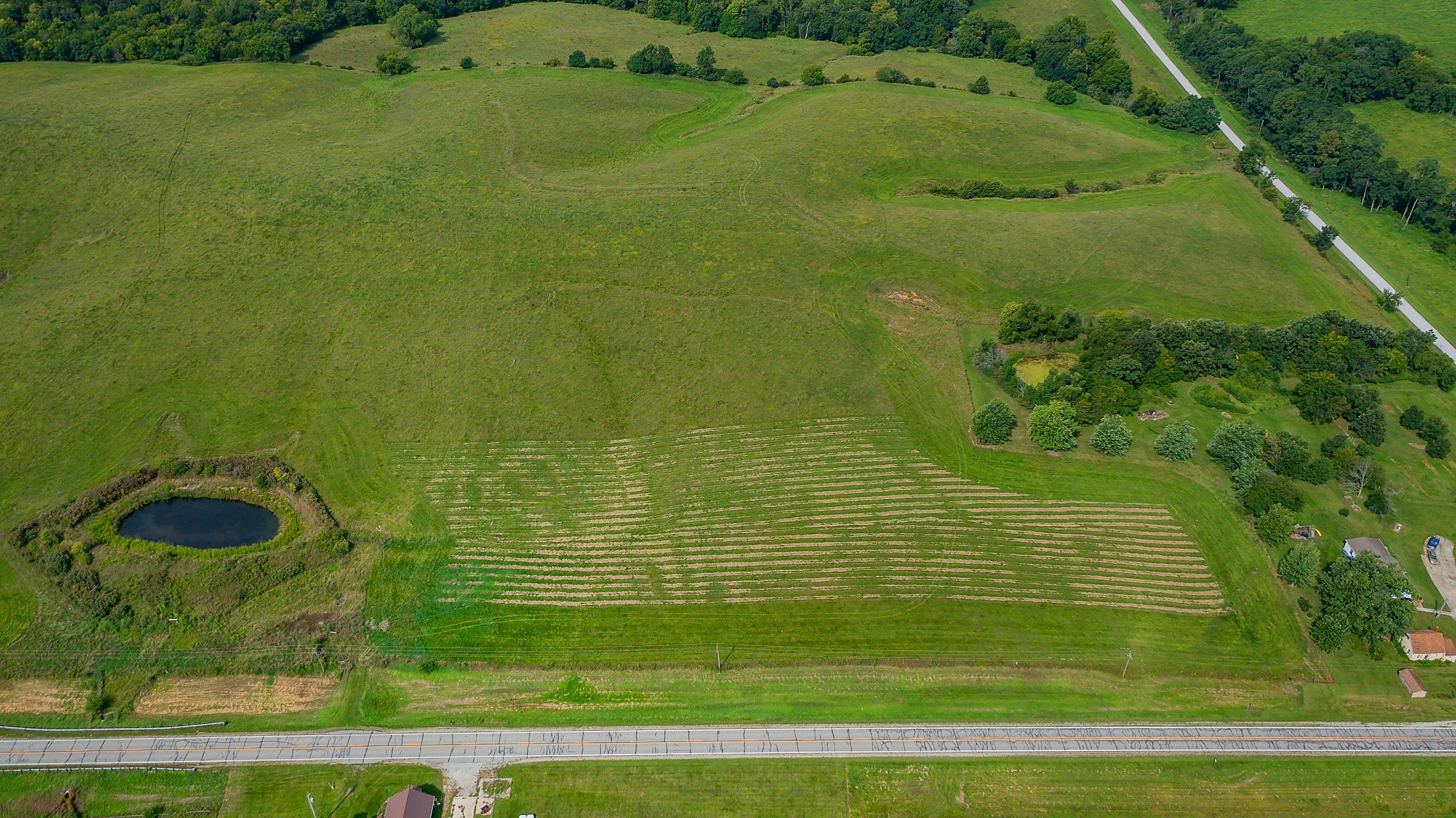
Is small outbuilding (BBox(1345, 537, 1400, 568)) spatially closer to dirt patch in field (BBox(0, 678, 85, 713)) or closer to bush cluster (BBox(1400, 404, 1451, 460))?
bush cluster (BBox(1400, 404, 1451, 460))

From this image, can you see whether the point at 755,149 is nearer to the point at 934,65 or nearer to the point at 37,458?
the point at 934,65

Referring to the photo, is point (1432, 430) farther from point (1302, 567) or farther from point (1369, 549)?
point (1302, 567)

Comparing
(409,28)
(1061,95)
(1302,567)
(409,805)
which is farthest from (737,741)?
(409,28)

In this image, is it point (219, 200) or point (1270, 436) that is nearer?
point (1270, 436)

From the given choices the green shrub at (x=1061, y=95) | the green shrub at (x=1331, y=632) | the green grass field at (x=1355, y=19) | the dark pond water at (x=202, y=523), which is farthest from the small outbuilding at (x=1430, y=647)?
the green grass field at (x=1355, y=19)

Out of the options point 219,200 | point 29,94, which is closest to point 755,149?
point 219,200

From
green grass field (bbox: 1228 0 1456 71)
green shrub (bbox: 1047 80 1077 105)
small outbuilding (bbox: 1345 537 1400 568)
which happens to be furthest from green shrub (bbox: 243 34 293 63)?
green grass field (bbox: 1228 0 1456 71)
